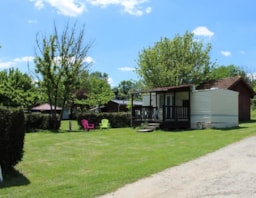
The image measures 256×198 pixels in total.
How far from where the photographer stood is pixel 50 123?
23375 mm

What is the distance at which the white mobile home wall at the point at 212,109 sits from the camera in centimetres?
2138

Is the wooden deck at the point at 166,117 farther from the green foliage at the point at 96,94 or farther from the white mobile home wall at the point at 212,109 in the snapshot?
the green foliage at the point at 96,94

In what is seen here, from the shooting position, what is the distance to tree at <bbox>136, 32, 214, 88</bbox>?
32694 millimetres

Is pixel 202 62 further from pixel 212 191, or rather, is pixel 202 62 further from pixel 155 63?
pixel 212 191

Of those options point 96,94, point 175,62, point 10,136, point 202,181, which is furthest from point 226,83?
point 96,94

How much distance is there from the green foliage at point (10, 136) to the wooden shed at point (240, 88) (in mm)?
22541

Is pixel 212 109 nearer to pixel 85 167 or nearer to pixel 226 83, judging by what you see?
pixel 226 83

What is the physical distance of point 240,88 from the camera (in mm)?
29641

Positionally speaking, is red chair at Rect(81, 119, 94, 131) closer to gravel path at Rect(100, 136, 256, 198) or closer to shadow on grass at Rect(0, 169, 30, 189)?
gravel path at Rect(100, 136, 256, 198)

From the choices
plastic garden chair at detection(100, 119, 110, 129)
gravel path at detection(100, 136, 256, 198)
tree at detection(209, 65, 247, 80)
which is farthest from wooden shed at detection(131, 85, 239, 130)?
tree at detection(209, 65, 247, 80)

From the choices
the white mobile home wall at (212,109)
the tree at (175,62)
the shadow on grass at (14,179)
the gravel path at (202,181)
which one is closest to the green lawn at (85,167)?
the shadow on grass at (14,179)

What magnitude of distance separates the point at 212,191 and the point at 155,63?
27.6 m

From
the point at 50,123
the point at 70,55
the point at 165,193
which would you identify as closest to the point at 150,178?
the point at 165,193

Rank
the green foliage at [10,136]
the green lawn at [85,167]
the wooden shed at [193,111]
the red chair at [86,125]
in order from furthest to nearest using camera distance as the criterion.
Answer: the red chair at [86,125], the wooden shed at [193,111], the green foliage at [10,136], the green lawn at [85,167]
